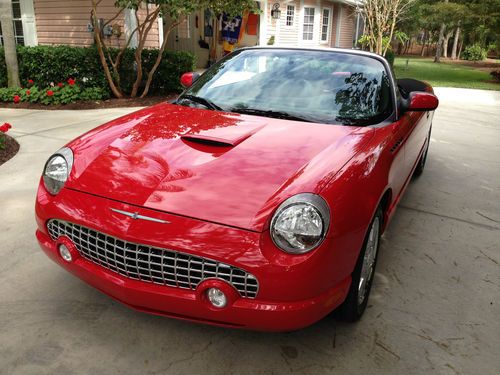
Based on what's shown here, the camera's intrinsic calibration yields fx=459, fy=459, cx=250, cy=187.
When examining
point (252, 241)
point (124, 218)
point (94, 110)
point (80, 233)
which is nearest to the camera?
point (252, 241)

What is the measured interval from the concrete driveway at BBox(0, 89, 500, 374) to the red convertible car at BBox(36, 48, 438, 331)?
0.84 ft

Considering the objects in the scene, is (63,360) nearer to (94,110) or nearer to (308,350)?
(308,350)

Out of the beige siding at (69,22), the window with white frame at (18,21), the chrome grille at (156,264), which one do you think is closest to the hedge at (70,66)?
the beige siding at (69,22)

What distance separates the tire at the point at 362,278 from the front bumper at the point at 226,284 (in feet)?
0.50

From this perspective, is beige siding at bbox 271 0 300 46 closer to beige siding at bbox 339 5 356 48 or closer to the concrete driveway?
beige siding at bbox 339 5 356 48

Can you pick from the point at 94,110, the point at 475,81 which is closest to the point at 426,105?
the point at 94,110

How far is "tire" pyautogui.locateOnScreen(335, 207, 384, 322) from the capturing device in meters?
2.33

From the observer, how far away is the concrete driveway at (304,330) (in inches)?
88.0

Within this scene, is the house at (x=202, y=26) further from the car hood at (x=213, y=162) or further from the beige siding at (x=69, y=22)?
the car hood at (x=213, y=162)

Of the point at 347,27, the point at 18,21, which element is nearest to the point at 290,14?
the point at 347,27

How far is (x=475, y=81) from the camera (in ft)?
56.8

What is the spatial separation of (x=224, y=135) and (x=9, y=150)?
4113 mm

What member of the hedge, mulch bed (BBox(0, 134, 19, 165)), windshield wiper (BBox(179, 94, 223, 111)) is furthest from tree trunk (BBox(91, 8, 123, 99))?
windshield wiper (BBox(179, 94, 223, 111))

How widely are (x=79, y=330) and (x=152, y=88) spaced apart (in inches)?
343
